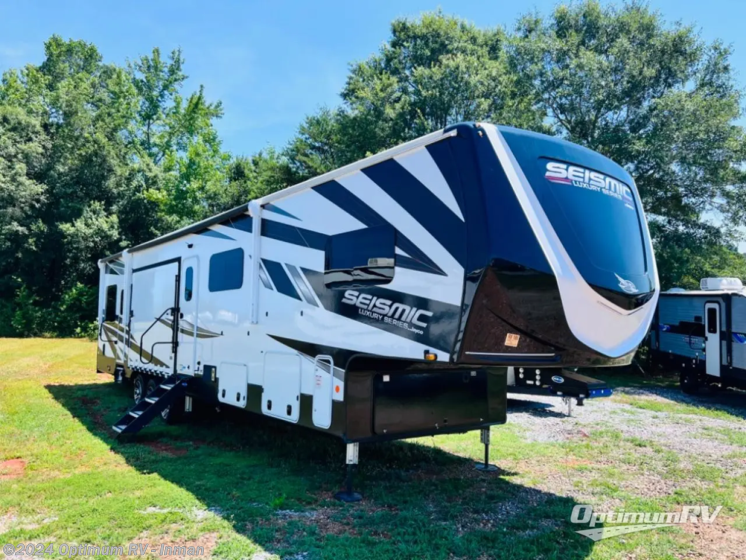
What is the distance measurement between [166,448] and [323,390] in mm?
3005

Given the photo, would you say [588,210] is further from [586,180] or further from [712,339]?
[712,339]

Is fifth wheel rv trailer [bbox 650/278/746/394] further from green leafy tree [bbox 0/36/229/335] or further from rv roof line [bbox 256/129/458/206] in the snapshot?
green leafy tree [bbox 0/36/229/335]

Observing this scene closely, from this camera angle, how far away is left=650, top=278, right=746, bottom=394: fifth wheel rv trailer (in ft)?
36.4

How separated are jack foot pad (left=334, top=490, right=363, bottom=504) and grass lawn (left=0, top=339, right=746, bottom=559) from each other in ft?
0.32

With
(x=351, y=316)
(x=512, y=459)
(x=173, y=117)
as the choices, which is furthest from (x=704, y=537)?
(x=173, y=117)

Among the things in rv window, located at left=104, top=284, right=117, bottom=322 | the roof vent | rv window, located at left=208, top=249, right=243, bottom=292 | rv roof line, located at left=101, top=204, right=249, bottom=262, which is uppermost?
rv roof line, located at left=101, top=204, right=249, bottom=262

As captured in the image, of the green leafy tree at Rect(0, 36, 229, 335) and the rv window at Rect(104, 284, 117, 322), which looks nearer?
the rv window at Rect(104, 284, 117, 322)

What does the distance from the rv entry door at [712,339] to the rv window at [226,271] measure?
1015 centimetres

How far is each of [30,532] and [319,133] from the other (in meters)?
18.6

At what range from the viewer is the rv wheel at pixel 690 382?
41.2ft

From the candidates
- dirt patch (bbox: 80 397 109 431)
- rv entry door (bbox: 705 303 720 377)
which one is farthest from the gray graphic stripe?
rv entry door (bbox: 705 303 720 377)

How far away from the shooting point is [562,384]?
548cm

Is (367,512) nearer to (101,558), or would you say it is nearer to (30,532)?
(101,558)

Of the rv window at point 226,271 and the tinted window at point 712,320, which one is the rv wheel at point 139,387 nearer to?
the rv window at point 226,271
